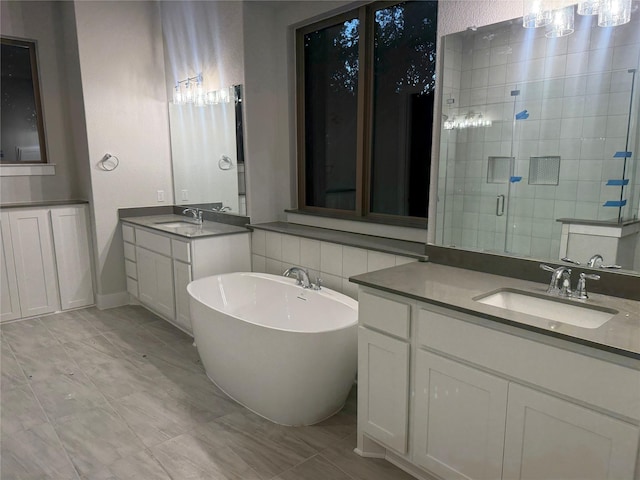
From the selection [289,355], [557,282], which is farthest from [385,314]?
[557,282]

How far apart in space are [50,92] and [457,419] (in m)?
4.50

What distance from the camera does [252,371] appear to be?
2416 millimetres

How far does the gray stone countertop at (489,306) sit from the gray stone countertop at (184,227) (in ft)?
5.71

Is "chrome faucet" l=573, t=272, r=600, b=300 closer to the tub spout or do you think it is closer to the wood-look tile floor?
the wood-look tile floor

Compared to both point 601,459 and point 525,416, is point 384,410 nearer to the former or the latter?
point 525,416

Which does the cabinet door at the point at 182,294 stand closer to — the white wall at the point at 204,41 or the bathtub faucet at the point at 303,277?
the bathtub faucet at the point at 303,277

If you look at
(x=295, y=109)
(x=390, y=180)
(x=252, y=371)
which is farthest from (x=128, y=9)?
(x=252, y=371)

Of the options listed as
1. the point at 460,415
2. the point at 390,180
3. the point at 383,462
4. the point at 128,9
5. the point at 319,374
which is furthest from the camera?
the point at 128,9

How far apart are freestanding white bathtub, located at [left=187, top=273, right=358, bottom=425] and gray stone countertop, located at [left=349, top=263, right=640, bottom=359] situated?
1.40 ft

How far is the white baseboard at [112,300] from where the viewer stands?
14.2 feet

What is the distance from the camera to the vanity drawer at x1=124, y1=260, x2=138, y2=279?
4194 millimetres

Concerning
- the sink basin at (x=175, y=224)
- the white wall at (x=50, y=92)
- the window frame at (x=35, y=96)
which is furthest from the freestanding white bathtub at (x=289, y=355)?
the window frame at (x=35, y=96)

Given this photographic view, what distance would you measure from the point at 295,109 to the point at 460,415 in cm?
278

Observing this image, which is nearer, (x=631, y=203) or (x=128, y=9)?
(x=631, y=203)
